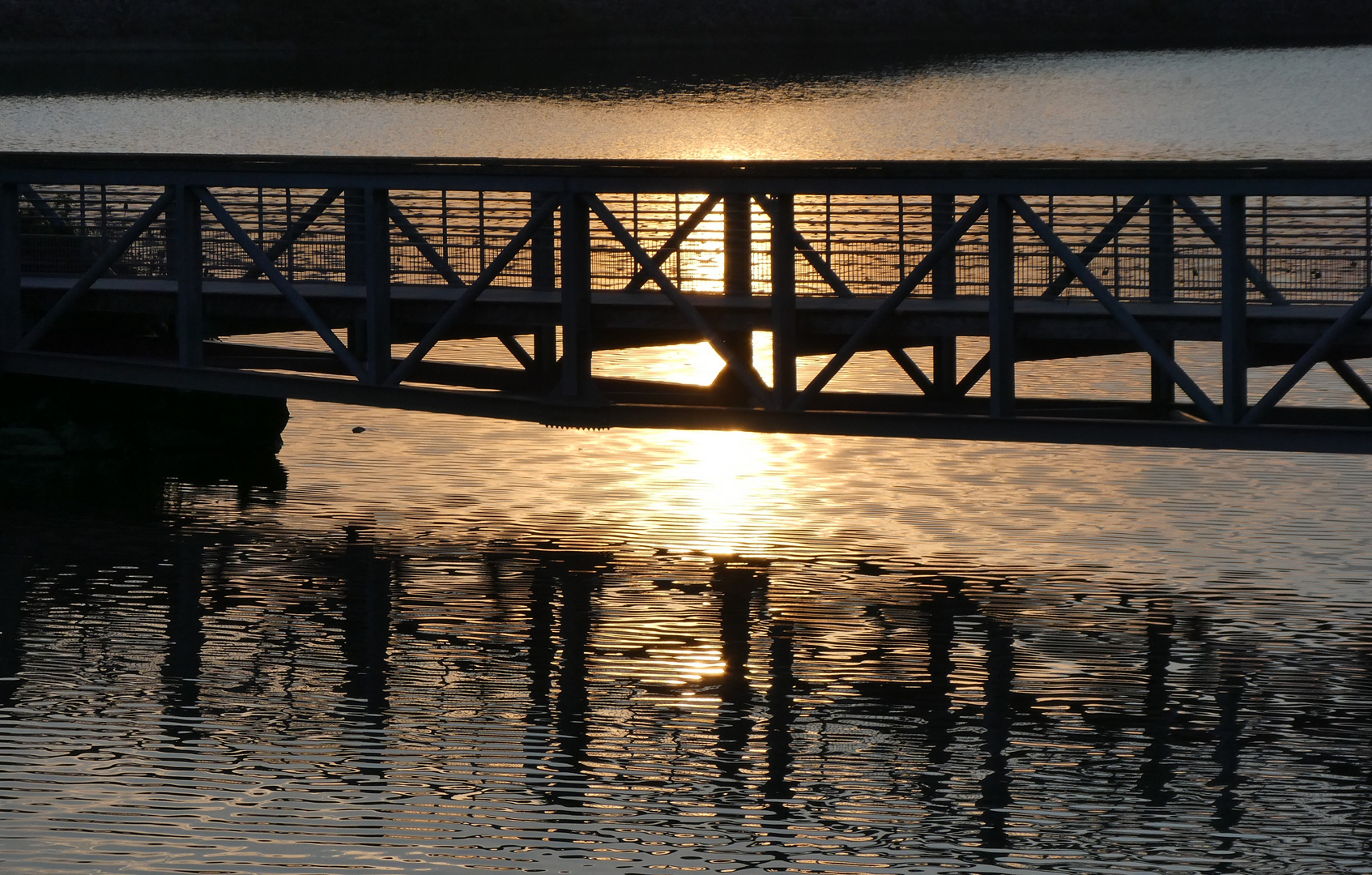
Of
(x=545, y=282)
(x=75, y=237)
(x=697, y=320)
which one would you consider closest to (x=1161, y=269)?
(x=697, y=320)

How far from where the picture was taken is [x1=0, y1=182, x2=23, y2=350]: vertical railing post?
2997cm

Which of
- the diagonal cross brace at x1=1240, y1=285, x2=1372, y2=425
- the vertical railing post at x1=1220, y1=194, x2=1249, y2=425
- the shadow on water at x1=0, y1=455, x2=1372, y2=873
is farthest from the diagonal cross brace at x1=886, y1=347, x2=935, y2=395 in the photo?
the diagonal cross brace at x1=1240, y1=285, x2=1372, y2=425

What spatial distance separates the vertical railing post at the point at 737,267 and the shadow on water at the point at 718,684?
2.09 m

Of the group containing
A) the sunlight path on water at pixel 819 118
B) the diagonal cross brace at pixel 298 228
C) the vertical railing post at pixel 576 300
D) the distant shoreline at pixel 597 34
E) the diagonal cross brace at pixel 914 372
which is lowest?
the diagonal cross brace at pixel 914 372

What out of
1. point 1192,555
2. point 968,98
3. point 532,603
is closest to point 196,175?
point 532,603

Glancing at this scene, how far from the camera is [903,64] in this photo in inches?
5007

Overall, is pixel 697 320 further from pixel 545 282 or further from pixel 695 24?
pixel 695 24

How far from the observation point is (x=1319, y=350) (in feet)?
68.3

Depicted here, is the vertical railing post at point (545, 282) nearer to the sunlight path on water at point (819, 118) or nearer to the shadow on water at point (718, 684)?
the shadow on water at point (718, 684)

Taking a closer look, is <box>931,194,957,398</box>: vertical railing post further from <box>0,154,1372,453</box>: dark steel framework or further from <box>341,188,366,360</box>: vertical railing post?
<box>341,188,366,360</box>: vertical railing post

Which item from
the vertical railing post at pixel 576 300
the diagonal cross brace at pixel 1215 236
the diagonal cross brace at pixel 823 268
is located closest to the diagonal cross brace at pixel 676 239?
the vertical railing post at pixel 576 300

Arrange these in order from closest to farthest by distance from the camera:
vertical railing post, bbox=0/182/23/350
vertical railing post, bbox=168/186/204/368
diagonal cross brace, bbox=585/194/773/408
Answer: diagonal cross brace, bbox=585/194/773/408, vertical railing post, bbox=168/186/204/368, vertical railing post, bbox=0/182/23/350

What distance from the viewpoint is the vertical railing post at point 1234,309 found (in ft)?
71.1

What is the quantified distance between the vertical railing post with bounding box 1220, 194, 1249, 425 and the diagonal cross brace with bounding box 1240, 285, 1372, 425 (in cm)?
16
